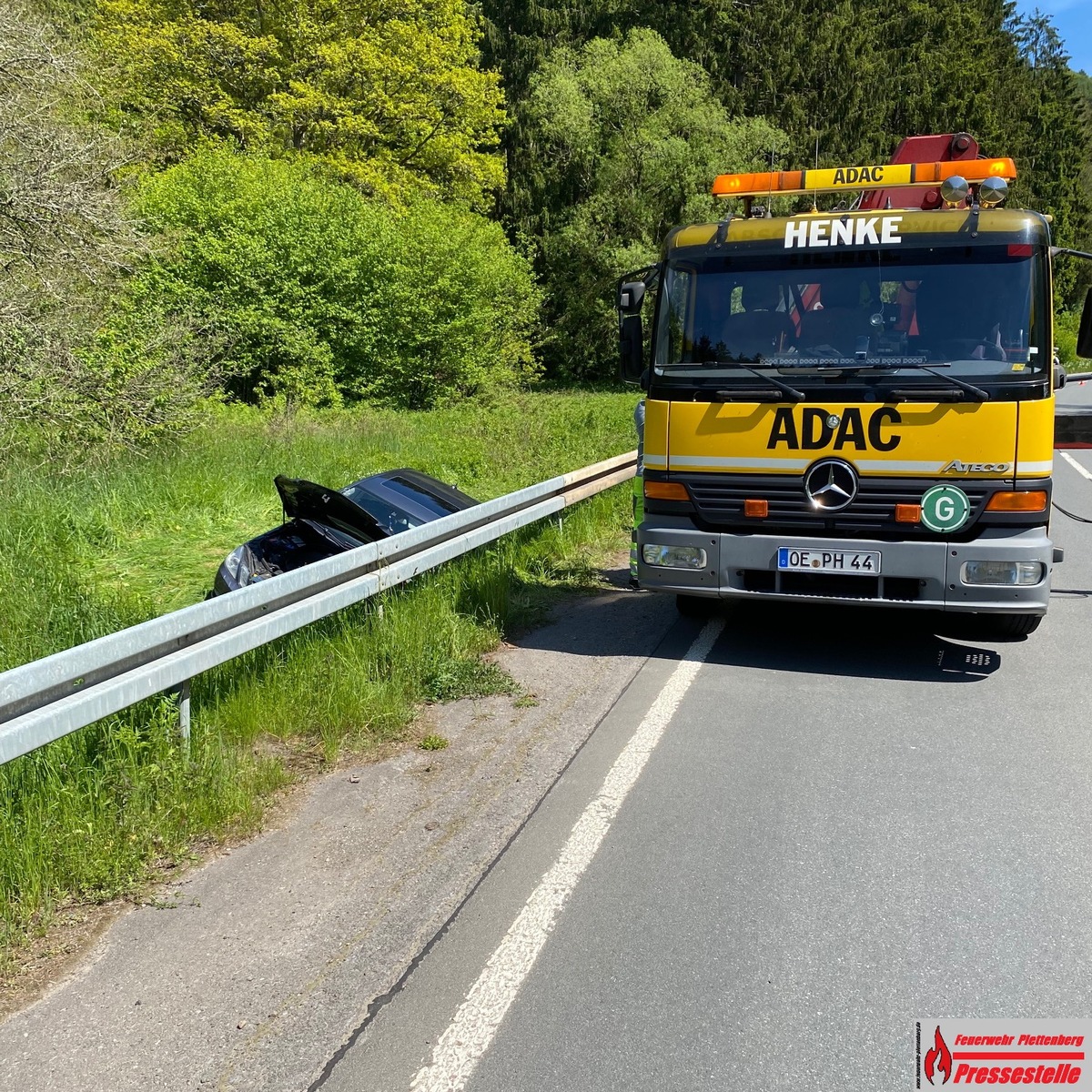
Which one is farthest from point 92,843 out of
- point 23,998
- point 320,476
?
point 320,476

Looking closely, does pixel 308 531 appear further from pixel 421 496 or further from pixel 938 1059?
pixel 938 1059

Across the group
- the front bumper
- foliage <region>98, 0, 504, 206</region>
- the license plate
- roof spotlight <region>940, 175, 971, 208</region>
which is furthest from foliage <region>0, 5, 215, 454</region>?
foliage <region>98, 0, 504, 206</region>

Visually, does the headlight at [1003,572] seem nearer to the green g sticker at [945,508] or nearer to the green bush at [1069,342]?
the green g sticker at [945,508]

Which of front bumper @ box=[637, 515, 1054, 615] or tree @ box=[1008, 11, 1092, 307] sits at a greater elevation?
tree @ box=[1008, 11, 1092, 307]

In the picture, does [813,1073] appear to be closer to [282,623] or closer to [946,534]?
[282,623]

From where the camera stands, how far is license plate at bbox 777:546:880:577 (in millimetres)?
5906

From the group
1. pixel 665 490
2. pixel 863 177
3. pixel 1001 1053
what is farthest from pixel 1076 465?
pixel 1001 1053

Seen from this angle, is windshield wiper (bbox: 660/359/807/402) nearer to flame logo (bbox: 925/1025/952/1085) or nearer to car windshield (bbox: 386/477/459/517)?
car windshield (bbox: 386/477/459/517)

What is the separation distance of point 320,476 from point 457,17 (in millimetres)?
24157

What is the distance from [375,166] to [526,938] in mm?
28754

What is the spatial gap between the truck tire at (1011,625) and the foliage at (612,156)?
2921 cm

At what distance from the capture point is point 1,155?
35.8ft

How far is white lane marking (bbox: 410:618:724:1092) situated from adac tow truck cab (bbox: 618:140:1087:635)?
5.22 feet

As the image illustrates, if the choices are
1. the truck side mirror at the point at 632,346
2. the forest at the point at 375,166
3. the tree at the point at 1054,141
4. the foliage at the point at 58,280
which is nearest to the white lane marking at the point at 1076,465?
the forest at the point at 375,166
